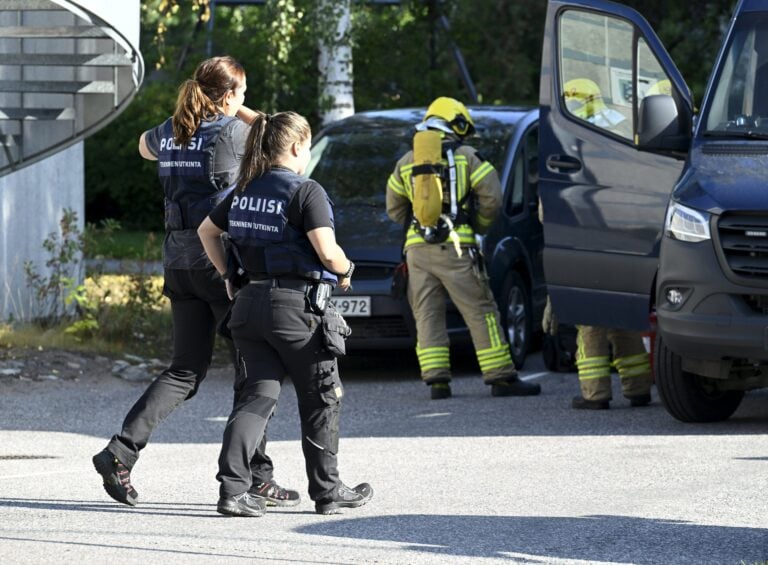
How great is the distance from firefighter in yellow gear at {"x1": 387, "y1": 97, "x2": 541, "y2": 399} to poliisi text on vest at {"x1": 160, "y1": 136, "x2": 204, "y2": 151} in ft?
12.5

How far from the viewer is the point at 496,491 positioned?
729cm

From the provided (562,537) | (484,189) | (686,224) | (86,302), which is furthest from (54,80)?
(562,537)

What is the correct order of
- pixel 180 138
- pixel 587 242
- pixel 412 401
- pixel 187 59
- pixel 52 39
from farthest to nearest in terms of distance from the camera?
pixel 187 59 → pixel 52 39 → pixel 412 401 → pixel 587 242 → pixel 180 138

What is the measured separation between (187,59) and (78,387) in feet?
36.1

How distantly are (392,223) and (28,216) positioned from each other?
340cm

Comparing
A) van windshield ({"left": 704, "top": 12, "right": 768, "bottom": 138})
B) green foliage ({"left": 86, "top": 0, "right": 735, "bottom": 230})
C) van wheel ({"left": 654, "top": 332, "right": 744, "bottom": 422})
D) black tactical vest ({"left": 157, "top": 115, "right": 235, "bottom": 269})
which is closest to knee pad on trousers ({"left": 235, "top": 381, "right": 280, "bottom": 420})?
black tactical vest ({"left": 157, "top": 115, "right": 235, "bottom": 269})

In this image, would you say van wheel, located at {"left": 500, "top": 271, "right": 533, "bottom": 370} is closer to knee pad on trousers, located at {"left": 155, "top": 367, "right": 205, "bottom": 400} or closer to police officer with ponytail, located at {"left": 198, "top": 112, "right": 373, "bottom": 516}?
knee pad on trousers, located at {"left": 155, "top": 367, "right": 205, "bottom": 400}

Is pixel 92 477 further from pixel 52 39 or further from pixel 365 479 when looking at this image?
pixel 52 39

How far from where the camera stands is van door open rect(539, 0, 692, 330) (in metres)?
9.29

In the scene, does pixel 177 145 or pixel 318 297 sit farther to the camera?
pixel 177 145

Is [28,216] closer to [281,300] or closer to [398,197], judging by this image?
[398,197]

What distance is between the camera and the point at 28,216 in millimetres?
13688

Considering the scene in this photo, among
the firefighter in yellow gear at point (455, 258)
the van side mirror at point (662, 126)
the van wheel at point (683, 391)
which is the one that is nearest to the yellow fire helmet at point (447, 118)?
the firefighter in yellow gear at point (455, 258)

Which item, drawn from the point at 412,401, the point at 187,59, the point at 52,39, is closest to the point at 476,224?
the point at 412,401
